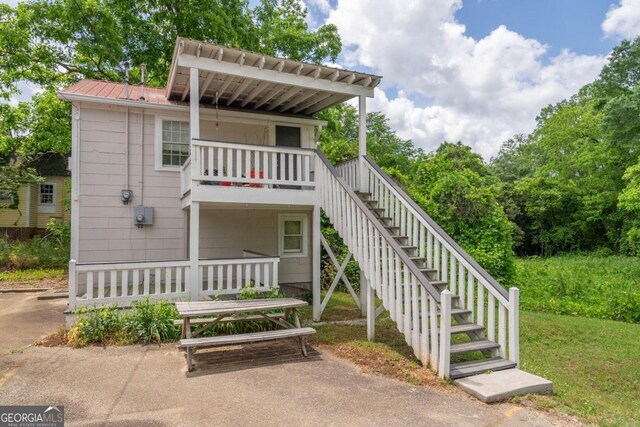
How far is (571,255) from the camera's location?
21344 millimetres

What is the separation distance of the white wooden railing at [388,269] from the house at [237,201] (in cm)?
3

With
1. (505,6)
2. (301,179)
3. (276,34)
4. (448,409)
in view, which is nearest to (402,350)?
(448,409)

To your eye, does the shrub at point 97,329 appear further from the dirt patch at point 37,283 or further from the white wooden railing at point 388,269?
the dirt patch at point 37,283

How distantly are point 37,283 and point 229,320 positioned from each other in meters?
8.62

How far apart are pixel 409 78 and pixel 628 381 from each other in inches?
517

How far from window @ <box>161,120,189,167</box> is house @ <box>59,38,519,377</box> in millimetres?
22

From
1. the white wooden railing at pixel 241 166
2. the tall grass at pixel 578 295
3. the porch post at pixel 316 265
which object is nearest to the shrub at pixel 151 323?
the white wooden railing at pixel 241 166

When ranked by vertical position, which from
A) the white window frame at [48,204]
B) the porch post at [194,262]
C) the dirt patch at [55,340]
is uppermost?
the white window frame at [48,204]

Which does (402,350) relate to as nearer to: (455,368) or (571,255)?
(455,368)

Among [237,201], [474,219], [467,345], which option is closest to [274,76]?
[237,201]

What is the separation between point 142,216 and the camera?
26.0 feet

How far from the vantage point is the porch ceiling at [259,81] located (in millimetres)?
6258

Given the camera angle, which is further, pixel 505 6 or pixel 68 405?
pixel 505 6

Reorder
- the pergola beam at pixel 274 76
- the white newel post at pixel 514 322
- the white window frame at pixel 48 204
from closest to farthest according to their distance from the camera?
the white newel post at pixel 514 322, the pergola beam at pixel 274 76, the white window frame at pixel 48 204
